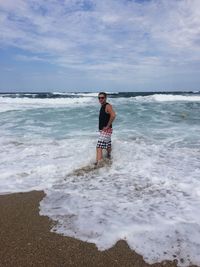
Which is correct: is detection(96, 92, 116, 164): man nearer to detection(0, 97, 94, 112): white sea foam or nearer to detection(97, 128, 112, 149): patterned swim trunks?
detection(97, 128, 112, 149): patterned swim trunks

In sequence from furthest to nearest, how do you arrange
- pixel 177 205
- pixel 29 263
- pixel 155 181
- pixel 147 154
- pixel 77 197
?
pixel 147 154
pixel 155 181
pixel 77 197
pixel 177 205
pixel 29 263

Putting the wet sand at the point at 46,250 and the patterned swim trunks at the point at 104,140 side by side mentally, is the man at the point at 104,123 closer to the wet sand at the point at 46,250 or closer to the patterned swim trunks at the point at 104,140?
the patterned swim trunks at the point at 104,140

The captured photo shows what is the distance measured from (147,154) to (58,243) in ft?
15.1

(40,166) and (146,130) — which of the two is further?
(146,130)

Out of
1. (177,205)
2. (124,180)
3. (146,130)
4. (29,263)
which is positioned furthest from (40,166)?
(146,130)

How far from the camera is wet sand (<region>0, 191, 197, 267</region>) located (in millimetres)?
3299

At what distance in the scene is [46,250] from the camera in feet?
11.5

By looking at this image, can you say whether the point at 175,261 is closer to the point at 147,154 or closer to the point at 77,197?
the point at 77,197

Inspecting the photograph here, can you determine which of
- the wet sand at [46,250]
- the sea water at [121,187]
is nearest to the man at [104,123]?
the sea water at [121,187]

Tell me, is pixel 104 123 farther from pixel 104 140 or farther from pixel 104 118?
pixel 104 140

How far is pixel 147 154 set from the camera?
26.0ft

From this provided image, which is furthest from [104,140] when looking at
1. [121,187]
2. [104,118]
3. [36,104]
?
[36,104]

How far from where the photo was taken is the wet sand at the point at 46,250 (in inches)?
130

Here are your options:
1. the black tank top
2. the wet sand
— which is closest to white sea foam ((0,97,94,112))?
the black tank top
